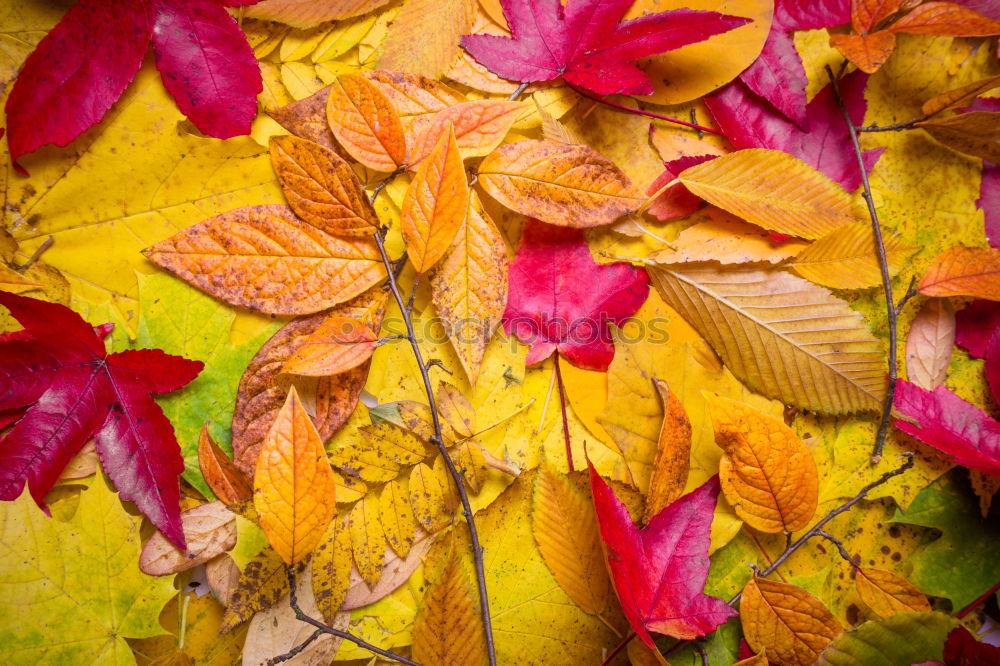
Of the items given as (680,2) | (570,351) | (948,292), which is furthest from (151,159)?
(948,292)

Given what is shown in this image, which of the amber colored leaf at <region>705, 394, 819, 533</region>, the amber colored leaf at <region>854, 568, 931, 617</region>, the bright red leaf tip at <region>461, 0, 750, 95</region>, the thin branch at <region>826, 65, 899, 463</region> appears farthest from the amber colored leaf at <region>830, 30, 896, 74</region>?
the amber colored leaf at <region>854, 568, 931, 617</region>

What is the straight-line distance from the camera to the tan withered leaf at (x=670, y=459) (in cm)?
65

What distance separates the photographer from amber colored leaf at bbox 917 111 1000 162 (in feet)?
2.21

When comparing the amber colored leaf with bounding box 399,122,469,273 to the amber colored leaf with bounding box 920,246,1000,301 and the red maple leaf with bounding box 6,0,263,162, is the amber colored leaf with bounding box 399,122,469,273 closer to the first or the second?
the red maple leaf with bounding box 6,0,263,162

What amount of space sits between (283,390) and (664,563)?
41 cm

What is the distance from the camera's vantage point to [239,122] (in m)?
0.64

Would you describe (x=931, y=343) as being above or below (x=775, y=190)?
below

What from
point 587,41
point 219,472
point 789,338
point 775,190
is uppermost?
point 587,41

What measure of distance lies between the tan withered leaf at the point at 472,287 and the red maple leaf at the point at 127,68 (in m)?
0.24

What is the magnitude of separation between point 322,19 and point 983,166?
0.77 m

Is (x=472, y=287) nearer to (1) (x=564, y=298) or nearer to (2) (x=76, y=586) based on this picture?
(1) (x=564, y=298)

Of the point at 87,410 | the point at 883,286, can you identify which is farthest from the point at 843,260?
the point at 87,410

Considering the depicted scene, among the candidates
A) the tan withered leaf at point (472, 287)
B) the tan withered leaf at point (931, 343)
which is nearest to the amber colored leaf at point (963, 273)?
the tan withered leaf at point (931, 343)

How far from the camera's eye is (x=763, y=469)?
2.07 feet
